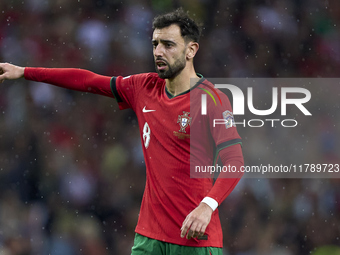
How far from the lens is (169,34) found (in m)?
2.85

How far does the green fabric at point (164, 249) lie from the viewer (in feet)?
8.87

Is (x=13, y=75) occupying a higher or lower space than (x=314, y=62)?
lower

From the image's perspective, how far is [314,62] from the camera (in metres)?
6.12

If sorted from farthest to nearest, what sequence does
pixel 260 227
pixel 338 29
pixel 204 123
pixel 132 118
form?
1. pixel 338 29
2. pixel 132 118
3. pixel 260 227
4. pixel 204 123

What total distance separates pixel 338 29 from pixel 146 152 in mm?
4274

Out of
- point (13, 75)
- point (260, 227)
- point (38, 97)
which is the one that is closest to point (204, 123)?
point (13, 75)

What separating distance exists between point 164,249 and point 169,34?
120 cm

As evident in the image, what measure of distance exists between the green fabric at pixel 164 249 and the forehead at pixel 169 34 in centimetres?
113

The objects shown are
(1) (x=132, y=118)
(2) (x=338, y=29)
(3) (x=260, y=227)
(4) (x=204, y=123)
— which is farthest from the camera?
(2) (x=338, y=29)

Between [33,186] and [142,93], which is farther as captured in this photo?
[33,186]

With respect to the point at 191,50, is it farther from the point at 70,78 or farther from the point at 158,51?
the point at 70,78

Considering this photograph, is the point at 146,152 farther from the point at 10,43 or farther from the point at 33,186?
the point at 10,43

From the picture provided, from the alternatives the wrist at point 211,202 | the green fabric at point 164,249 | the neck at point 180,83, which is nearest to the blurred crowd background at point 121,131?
the green fabric at point 164,249

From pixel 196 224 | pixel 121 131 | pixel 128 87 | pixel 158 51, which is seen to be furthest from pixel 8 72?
pixel 121 131
